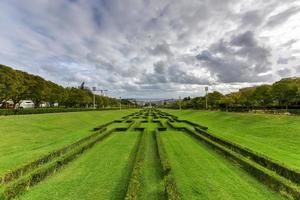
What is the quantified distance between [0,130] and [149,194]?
1571 cm

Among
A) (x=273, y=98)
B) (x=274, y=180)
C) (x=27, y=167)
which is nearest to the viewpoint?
(x=274, y=180)

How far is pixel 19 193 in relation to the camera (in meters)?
6.51

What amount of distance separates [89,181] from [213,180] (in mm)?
4237

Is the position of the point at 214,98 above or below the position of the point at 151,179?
above

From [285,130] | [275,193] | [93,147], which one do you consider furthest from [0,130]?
[285,130]

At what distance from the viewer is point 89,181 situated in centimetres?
764

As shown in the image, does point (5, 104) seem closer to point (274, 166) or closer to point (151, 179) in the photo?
point (151, 179)

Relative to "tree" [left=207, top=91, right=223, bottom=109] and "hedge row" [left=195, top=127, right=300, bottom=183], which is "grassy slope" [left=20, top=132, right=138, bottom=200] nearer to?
"hedge row" [left=195, top=127, right=300, bottom=183]

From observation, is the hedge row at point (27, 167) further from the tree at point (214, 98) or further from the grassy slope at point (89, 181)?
the tree at point (214, 98)

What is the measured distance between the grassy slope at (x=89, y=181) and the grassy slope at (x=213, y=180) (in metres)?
2.07

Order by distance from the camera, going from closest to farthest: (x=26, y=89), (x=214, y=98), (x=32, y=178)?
(x=32, y=178) < (x=26, y=89) < (x=214, y=98)

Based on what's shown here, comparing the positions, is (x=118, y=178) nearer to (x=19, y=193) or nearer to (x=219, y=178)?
(x=19, y=193)

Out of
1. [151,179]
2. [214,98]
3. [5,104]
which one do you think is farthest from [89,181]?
[214,98]

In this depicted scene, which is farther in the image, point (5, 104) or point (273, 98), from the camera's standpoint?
point (5, 104)
